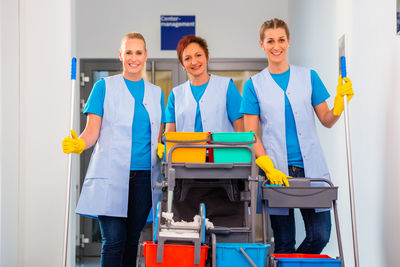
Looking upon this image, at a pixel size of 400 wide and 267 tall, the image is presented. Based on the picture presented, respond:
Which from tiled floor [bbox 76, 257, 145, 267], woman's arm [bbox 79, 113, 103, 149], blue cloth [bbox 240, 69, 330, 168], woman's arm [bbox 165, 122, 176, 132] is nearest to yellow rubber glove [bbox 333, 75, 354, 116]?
blue cloth [bbox 240, 69, 330, 168]

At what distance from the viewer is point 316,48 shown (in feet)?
12.6

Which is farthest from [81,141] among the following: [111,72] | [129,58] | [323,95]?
[111,72]

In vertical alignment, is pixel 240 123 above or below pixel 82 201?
above

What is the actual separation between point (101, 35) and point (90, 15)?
0.22 m

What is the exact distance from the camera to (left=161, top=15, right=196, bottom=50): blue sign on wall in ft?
15.8

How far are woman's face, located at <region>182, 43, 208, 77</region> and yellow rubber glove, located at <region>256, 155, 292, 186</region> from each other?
30.8 inches

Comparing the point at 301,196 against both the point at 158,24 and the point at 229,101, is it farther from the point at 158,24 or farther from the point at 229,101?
the point at 158,24

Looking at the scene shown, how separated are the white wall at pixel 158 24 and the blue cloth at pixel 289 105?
8.03 ft

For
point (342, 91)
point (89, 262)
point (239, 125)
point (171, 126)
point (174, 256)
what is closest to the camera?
point (174, 256)

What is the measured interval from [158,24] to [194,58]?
2.12 metres

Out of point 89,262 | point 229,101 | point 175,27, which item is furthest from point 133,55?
point 89,262

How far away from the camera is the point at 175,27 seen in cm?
480

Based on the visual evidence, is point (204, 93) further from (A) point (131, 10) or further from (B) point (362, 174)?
(A) point (131, 10)

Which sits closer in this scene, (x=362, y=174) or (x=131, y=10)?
(x=362, y=174)
